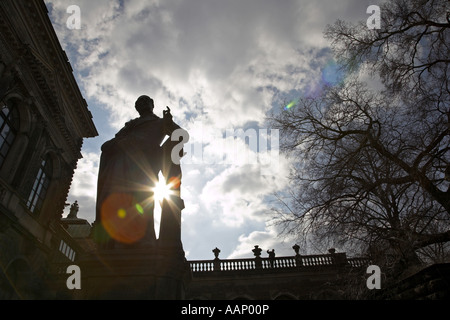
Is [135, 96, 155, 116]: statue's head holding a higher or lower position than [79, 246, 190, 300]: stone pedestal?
higher

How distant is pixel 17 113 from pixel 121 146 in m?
11.9

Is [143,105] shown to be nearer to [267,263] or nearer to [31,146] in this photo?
[31,146]

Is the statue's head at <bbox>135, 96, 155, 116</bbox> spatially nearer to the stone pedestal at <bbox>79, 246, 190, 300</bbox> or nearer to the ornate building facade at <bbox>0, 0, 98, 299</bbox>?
the stone pedestal at <bbox>79, 246, 190, 300</bbox>

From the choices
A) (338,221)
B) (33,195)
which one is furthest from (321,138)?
(33,195)

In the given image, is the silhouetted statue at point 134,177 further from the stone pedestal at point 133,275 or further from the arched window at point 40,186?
the arched window at point 40,186

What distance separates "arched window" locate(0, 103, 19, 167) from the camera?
11.8m

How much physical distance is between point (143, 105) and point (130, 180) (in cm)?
145

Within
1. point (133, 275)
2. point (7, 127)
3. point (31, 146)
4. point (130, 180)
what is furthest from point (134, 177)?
point (31, 146)

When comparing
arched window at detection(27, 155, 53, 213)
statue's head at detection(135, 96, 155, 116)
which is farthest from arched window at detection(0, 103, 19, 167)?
statue's head at detection(135, 96, 155, 116)

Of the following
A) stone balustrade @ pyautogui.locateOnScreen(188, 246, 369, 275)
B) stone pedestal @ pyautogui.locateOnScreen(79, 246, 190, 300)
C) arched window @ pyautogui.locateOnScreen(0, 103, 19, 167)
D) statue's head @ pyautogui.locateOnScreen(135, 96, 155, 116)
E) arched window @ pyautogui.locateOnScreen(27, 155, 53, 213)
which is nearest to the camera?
stone pedestal @ pyautogui.locateOnScreen(79, 246, 190, 300)

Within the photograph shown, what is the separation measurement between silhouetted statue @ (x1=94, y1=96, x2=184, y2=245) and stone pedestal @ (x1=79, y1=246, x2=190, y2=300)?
1.07 feet

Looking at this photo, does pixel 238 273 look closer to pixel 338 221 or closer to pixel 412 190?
pixel 338 221
